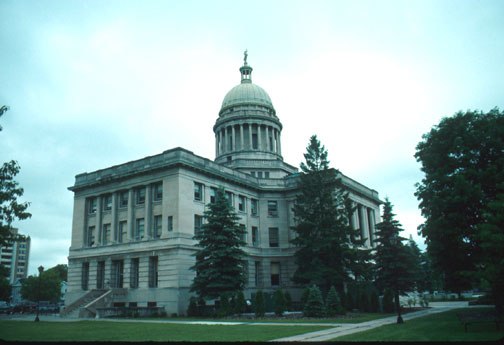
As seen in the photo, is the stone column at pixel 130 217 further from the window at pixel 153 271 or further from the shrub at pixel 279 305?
the shrub at pixel 279 305

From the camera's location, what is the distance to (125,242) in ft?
151

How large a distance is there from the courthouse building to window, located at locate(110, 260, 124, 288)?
4.1 inches

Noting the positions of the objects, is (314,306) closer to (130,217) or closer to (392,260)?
(392,260)

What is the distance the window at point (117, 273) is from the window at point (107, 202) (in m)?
6.50

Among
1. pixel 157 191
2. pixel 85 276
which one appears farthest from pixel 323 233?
pixel 85 276

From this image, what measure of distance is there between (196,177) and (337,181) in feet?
48.9

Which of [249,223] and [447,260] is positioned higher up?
[249,223]

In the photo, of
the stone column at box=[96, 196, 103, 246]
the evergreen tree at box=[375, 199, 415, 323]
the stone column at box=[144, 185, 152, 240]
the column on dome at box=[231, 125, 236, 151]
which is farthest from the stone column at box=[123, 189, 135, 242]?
the evergreen tree at box=[375, 199, 415, 323]

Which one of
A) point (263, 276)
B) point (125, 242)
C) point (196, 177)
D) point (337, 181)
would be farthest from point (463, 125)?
point (125, 242)

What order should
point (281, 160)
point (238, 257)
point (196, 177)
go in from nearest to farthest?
point (238, 257) < point (196, 177) < point (281, 160)

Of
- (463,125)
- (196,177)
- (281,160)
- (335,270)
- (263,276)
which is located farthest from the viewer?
(281,160)

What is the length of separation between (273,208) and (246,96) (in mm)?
21592

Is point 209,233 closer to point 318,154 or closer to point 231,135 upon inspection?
point 318,154

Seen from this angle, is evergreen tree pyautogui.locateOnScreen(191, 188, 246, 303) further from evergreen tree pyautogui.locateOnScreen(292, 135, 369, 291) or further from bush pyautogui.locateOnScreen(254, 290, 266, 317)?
evergreen tree pyautogui.locateOnScreen(292, 135, 369, 291)
